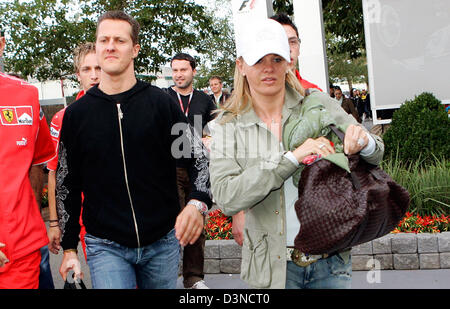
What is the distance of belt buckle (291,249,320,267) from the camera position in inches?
106

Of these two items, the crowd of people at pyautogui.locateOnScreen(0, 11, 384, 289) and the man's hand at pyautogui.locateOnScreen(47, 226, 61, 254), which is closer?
the crowd of people at pyautogui.locateOnScreen(0, 11, 384, 289)

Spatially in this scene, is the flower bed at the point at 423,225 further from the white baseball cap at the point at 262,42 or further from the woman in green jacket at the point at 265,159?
the white baseball cap at the point at 262,42

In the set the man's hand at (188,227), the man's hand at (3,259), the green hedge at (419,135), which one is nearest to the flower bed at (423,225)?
the green hedge at (419,135)

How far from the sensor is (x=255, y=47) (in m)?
2.62

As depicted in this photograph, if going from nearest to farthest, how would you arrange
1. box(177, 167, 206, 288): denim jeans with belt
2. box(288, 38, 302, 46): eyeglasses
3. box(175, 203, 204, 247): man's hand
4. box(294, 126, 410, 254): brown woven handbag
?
box(294, 126, 410, 254): brown woven handbag → box(175, 203, 204, 247): man's hand → box(288, 38, 302, 46): eyeglasses → box(177, 167, 206, 288): denim jeans with belt

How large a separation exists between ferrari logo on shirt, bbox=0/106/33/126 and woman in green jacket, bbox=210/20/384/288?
1.24m

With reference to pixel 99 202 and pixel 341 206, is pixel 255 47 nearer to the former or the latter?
pixel 341 206

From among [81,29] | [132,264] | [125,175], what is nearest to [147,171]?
[125,175]

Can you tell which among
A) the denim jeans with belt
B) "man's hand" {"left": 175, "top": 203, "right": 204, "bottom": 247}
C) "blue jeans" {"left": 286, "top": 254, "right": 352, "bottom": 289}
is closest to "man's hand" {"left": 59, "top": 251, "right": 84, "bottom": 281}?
"man's hand" {"left": 175, "top": 203, "right": 204, "bottom": 247}

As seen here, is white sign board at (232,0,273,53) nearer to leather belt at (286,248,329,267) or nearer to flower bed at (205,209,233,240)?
flower bed at (205,209,233,240)

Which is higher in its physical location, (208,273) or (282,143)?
(282,143)

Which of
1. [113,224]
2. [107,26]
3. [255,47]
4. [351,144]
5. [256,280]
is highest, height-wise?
[107,26]
